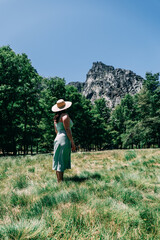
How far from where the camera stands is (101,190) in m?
3.14

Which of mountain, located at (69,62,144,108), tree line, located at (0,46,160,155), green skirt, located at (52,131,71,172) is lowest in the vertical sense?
green skirt, located at (52,131,71,172)

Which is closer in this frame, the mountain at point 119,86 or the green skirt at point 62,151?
the green skirt at point 62,151

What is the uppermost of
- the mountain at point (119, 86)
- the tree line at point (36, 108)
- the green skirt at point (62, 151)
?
the mountain at point (119, 86)

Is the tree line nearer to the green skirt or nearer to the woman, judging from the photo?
the woman

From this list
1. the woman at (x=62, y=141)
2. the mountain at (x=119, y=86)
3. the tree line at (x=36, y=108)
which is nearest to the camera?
the woman at (x=62, y=141)

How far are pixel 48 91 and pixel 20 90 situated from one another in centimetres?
916

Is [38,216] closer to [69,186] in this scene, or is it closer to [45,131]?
[69,186]

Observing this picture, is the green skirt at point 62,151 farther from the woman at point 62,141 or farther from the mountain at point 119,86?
the mountain at point 119,86

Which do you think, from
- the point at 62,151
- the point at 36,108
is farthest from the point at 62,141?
the point at 36,108

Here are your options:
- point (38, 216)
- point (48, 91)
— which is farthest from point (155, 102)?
point (38, 216)

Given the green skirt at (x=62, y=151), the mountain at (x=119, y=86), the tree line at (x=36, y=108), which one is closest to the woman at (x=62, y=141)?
the green skirt at (x=62, y=151)

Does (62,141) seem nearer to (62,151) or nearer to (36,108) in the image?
(62,151)

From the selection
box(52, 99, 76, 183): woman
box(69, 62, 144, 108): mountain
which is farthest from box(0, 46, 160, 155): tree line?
box(69, 62, 144, 108): mountain

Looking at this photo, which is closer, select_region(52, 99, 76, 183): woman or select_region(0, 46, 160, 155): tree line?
select_region(52, 99, 76, 183): woman
